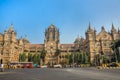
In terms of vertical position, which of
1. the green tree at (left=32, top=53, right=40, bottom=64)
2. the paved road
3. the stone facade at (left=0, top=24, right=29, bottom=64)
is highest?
the stone facade at (left=0, top=24, right=29, bottom=64)

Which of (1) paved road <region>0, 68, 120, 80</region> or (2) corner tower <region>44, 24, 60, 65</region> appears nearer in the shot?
(1) paved road <region>0, 68, 120, 80</region>

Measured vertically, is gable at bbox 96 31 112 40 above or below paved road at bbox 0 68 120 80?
above

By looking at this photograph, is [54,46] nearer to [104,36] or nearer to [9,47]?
[9,47]

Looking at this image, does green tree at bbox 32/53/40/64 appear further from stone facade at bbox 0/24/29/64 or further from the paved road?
the paved road

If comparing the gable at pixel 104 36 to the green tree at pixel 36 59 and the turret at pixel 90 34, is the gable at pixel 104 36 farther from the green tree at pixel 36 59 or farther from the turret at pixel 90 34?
the green tree at pixel 36 59

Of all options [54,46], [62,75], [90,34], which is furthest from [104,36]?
[62,75]

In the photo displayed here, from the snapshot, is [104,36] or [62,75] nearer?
[62,75]

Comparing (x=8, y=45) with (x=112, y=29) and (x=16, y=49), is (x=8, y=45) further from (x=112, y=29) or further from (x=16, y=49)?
(x=112, y=29)

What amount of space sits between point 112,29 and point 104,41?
9.18m

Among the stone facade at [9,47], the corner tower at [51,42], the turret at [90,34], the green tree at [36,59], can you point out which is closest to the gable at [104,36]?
the turret at [90,34]

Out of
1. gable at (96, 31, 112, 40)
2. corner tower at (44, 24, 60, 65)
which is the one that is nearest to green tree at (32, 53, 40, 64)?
corner tower at (44, 24, 60, 65)

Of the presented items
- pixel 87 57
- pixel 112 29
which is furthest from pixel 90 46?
pixel 112 29

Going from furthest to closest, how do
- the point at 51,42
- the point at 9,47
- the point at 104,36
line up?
the point at 51,42 < the point at 104,36 < the point at 9,47

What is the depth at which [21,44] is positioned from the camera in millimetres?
110625
